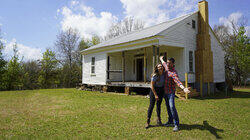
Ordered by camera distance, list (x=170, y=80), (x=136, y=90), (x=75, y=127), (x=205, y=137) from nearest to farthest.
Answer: (x=205, y=137) → (x=170, y=80) → (x=75, y=127) → (x=136, y=90)

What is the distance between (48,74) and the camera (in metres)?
24.2

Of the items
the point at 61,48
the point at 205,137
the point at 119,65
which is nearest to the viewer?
the point at 205,137

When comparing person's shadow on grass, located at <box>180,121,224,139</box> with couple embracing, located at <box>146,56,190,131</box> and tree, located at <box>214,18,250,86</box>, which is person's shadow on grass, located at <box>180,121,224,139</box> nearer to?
couple embracing, located at <box>146,56,190,131</box>

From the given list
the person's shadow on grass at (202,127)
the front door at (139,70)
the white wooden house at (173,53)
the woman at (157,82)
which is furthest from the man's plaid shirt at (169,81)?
the front door at (139,70)

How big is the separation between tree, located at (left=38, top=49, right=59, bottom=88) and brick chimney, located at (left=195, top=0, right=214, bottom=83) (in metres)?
19.9

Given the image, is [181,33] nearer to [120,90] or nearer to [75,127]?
[120,90]

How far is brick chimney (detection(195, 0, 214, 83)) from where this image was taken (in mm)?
12484

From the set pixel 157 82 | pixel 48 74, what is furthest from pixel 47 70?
pixel 157 82

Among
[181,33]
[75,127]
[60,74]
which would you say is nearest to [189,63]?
[181,33]

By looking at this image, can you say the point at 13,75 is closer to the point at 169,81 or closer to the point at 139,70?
the point at 139,70

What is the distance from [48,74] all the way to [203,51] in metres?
21.0

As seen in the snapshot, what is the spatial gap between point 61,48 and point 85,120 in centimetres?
2720

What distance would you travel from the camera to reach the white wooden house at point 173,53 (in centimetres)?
1133

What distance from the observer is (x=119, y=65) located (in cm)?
1617
